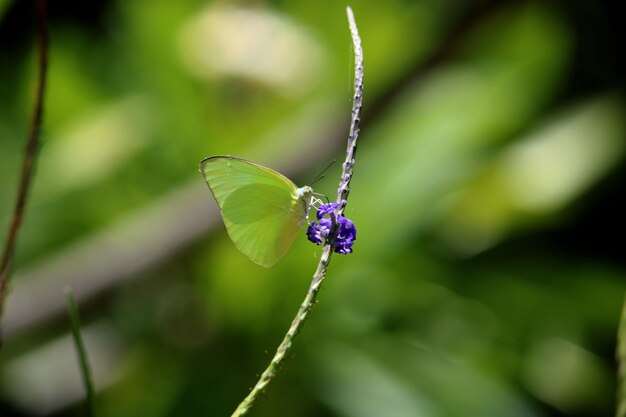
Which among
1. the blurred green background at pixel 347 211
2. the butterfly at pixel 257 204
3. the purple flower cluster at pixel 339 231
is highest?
the purple flower cluster at pixel 339 231

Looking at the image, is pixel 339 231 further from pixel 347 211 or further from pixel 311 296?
pixel 347 211

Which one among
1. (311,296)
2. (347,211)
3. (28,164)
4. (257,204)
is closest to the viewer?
(311,296)

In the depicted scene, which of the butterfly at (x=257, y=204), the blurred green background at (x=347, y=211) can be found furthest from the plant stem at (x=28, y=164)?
the blurred green background at (x=347, y=211)

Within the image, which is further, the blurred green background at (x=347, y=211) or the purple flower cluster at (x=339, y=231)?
the blurred green background at (x=347, y=211)

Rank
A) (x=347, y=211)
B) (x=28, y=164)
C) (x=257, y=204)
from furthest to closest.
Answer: (x=347, y=211) → (x=257, y=204) → (x=28, y=164)

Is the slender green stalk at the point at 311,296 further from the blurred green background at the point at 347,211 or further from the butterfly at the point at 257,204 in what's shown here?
the blurred green background at the point at 347,211

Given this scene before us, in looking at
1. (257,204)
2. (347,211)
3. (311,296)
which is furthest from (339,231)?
(347,211)

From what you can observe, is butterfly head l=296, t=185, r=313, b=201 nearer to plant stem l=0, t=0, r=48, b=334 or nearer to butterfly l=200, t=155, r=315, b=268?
butterfly l=200, t=155, r=315, b=268
